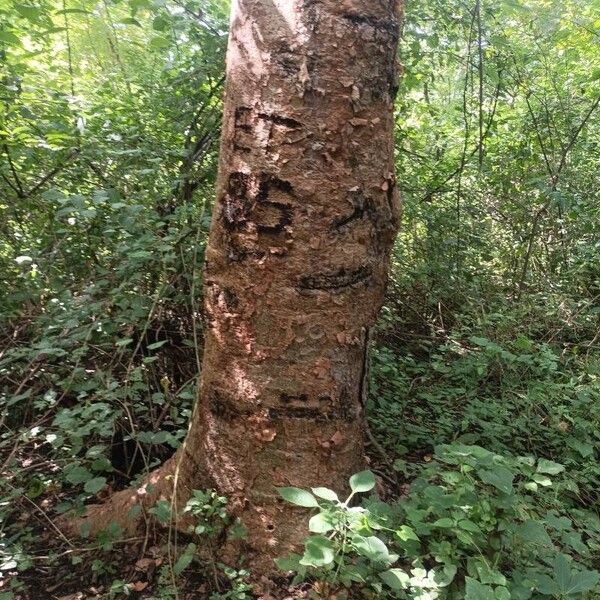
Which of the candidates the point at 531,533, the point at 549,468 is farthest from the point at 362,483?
the point at 549,468

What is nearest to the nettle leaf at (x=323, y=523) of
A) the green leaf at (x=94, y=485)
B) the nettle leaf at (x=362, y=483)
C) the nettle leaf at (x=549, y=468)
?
the nettle leaf at (x=362, y=483)

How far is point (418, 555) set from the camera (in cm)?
153

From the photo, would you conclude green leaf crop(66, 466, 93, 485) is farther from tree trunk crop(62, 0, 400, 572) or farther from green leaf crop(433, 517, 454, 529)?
green leaf crop(433, 517, 454, 529)

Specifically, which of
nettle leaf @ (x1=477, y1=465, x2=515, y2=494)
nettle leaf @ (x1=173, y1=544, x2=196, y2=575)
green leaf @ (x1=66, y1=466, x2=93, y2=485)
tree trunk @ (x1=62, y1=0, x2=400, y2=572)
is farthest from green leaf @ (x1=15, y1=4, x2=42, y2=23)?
nettle leaf @ (x1=477, y1=465, x2=515, y2=494)

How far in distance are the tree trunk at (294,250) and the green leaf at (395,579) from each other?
13.3 inches

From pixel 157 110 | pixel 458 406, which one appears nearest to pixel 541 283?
pixel 458 406

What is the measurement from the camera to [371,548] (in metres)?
1.31

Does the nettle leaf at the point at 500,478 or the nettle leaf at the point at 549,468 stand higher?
the nettle leaf at the point at 500,478

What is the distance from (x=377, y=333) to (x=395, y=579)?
2.13 metres

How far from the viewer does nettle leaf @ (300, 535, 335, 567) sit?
1.29m

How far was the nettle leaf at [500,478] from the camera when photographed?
1.52 metres

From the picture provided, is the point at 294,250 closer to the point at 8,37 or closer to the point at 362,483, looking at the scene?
the point at 362,483

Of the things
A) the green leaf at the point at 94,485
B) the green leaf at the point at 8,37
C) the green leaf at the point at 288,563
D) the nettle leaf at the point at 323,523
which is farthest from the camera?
the green leaf at the point at 8,37

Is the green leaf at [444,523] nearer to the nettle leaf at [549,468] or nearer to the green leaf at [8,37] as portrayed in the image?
the nettle leaf at [549,468]
